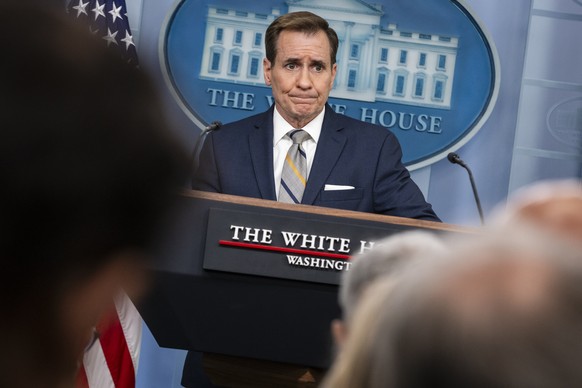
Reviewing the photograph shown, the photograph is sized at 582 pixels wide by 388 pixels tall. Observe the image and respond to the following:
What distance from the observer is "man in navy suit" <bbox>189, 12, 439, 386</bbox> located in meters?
3.16

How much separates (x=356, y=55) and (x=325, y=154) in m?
1.86

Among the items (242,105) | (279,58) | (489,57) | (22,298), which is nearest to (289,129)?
(279,58)

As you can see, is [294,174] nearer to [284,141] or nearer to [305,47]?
[284,141]

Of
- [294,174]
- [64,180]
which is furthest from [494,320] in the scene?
[294,174]

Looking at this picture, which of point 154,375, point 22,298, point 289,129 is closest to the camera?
point 22,298

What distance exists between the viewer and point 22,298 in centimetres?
72

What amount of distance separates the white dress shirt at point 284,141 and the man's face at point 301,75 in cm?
2

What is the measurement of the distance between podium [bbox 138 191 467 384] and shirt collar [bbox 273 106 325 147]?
41.2 inches

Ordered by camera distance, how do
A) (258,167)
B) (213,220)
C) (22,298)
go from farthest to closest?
(258,167) < (213,220) < (22,298)

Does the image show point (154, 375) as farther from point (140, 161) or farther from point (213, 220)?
point (140, 161)

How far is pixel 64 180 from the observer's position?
0.68 metres

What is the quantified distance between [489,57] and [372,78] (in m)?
0.63

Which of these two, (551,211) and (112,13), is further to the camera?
(112,13)

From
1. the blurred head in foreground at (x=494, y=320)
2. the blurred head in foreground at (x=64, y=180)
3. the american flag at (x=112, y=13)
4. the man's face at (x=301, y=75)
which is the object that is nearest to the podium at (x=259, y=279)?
the man's face at (x=301, y=75)
